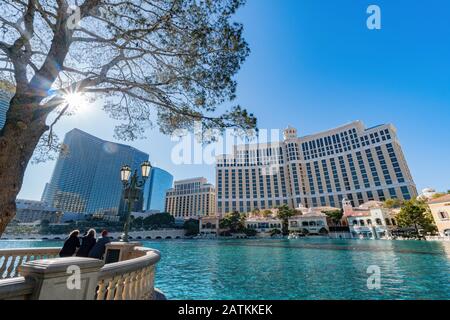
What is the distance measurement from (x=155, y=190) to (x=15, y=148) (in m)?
131

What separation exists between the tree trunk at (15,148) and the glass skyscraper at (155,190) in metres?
123

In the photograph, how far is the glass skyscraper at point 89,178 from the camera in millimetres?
84812

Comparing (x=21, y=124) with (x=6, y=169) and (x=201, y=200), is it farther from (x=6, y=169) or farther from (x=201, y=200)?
(x=201, y=200)

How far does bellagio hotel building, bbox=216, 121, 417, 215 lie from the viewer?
6356 cm

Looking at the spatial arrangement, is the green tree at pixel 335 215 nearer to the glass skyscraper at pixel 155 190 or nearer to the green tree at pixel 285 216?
the green tree at pixel 285 216

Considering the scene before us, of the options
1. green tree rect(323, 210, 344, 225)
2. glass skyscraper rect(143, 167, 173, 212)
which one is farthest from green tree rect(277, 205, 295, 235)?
glass skyscraper rect(143, 167, 173, 212)

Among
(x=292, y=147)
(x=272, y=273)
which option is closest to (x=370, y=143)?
(x=292, y=147)

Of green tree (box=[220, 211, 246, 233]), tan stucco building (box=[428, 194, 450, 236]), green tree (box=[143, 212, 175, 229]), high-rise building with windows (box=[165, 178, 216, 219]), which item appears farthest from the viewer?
high-rise building with windows (box=[165, 178, 216, 219])

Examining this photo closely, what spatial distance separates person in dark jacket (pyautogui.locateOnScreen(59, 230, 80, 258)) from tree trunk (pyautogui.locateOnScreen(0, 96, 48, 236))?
1488 millimetres

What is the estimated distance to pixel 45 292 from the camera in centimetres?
154

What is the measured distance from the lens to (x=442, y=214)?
31234mm

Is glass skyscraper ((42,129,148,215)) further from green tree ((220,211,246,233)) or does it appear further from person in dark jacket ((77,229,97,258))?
person in dark jacket ((77,229,97,258))

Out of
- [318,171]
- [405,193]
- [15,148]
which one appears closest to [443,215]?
[405,193]
